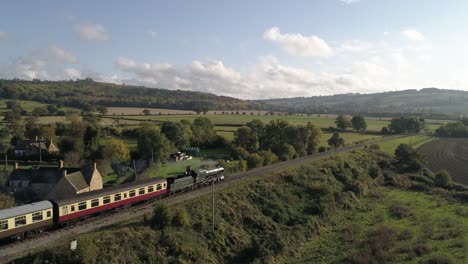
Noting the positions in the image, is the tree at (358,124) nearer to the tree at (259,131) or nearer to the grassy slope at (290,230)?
the tree at (259,131)

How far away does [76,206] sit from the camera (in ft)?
97.9

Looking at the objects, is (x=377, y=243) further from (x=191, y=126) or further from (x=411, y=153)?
(x=191, y=126)

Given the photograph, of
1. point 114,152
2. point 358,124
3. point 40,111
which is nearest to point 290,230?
point 114,152

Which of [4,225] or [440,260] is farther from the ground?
[4,225]

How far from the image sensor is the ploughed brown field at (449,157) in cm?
7394

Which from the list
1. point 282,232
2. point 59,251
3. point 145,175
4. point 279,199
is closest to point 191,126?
point 145,175

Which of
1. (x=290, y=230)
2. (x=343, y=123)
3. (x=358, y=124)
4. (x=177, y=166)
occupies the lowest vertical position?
(x=290, y=230)

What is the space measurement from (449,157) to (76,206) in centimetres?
9151

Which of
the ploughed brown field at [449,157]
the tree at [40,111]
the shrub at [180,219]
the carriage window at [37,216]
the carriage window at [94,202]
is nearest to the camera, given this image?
the carriage window at [37,216]

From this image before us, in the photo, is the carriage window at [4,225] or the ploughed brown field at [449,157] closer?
the carriage window at [4,225]

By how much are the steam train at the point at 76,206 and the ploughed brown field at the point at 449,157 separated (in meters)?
56.8

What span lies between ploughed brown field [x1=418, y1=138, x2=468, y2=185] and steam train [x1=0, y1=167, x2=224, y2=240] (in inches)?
2237

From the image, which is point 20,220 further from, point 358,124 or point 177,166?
point 358,124

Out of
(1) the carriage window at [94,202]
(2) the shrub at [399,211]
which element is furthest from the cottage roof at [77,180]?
(2) the shrub at [399,211]
